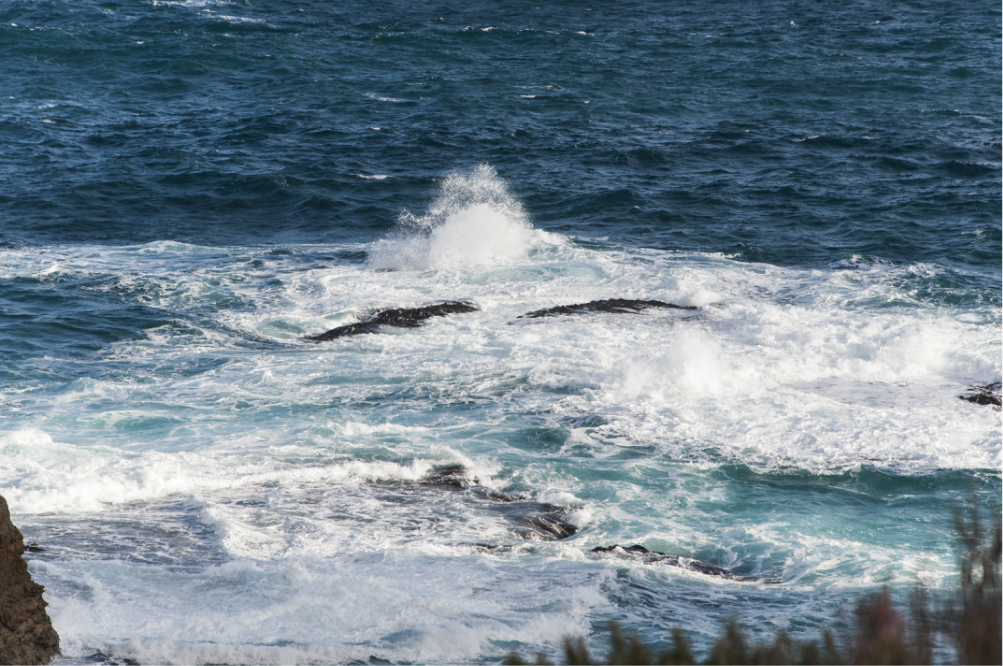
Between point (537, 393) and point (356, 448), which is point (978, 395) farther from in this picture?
point (356, 448)

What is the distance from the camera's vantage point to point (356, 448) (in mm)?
12086

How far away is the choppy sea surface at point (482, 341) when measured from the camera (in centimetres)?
899

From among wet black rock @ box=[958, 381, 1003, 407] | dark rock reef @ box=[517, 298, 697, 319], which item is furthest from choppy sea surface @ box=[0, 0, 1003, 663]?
dark rock reef @ box=[517, 298, 697, 319]

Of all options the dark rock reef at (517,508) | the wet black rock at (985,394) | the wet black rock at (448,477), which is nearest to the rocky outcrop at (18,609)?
the dark rock reef at (517,508)

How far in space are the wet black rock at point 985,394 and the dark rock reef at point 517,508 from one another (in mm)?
6720

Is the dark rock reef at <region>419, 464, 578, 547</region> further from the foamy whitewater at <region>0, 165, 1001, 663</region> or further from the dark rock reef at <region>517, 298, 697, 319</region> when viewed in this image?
the dark rock reef at <region>517, 298, 697, 319</region>

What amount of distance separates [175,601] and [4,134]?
26566 millimetres

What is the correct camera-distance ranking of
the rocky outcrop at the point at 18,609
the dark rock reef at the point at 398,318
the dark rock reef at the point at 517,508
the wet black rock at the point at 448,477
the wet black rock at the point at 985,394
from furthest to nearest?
1. the dark rock reef at the point at 398,318
2. the wet black rock at the point at 985,394
3. the wet black rock at the point at 448,477
4. the dark rock reef at the point at 517,508
5. the rocky outcrop at the point at 18,609

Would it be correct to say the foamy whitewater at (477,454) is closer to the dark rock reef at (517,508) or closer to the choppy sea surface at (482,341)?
the choppy sea surface at (482,341)

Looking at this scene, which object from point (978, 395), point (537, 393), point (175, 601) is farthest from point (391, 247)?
point (175, 601)

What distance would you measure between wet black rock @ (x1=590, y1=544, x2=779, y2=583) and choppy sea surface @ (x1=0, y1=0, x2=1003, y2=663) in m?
0.14

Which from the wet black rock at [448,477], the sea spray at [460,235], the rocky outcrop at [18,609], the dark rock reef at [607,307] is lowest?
the wet black rock at [448,477]

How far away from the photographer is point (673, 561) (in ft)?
31.2

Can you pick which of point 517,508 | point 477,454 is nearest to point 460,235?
point 477,454
